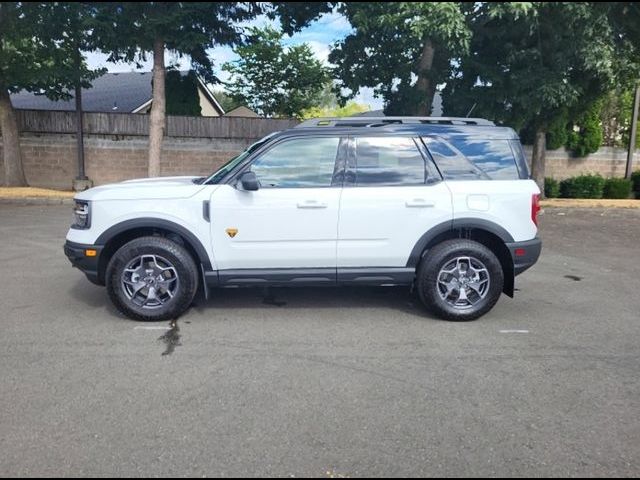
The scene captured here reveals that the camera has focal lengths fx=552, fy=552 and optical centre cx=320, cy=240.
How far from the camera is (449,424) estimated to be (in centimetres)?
333

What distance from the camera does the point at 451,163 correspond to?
17.4ft

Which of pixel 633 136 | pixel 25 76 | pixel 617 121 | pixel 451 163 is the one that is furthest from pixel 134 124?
pixel 617 121

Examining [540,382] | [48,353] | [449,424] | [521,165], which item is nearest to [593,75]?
[521,165]

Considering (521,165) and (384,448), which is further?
(521,165)

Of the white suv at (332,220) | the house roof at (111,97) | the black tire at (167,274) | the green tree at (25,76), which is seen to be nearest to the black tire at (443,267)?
the white suv at (332,220)

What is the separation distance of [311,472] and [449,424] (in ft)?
3.18

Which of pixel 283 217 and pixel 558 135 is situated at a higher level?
pixel 558 135

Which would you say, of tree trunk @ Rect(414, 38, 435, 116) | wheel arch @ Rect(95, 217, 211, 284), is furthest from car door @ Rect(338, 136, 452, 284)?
tree trunk @ Rect(414, 38, 435, 116)

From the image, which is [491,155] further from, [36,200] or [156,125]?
[36,200]

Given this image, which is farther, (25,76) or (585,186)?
(585,186)

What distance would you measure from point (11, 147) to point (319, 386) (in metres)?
15.4

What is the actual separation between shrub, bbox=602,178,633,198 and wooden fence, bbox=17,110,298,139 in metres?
10.7

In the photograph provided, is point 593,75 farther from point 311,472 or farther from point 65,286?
point 311,472

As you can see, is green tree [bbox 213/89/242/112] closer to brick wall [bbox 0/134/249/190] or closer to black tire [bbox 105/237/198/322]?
brick wall [bbox 0/134/249/190]
